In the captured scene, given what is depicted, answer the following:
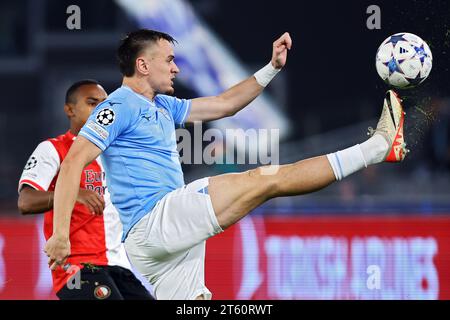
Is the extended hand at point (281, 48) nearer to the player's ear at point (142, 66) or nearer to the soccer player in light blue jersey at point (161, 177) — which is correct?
the soccer player in light blue jersey at point (161, 177)

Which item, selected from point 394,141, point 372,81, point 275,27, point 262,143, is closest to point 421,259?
point 394,141

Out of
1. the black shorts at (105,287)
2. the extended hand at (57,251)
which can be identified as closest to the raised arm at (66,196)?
the extended hand at (57,251)

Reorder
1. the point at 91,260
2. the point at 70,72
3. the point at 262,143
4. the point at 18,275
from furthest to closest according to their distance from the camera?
1. the point at 70,72
2. the point at 262,143
3. the point at 18,275
4. the point at 91,260

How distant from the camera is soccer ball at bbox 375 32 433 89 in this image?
21.6 ft

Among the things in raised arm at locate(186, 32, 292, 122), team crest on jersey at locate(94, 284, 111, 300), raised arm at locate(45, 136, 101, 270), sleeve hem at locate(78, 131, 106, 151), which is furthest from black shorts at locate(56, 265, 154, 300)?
raised arm at locate(186, 32, 292, 122)

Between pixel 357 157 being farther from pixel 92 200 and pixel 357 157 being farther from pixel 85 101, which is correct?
pixel 85 101

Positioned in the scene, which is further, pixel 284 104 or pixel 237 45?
pixel 237 45

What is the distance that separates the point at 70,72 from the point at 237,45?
130 inches

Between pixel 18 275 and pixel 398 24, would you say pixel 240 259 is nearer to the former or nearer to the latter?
pixel 18 275

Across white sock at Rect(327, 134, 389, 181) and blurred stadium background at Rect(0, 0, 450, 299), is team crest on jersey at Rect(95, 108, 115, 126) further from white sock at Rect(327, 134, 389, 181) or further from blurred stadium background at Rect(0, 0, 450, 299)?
blurred stadium background at Rect(0, 0, 450, 299)

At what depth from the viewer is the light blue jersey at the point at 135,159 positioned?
6.11 metres

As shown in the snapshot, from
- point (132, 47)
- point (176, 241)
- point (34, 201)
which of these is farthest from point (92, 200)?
point (132, 47)

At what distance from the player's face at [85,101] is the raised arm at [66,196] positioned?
1143 millimetres

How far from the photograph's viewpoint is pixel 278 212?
468 inches
